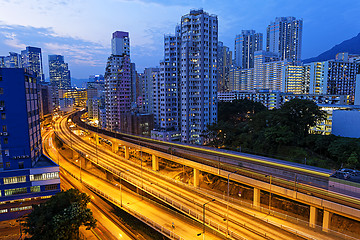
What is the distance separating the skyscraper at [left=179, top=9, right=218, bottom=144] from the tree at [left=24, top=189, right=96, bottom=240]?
58.7 metres

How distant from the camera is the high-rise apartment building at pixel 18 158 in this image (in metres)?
42.6

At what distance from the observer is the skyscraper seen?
86750 mm

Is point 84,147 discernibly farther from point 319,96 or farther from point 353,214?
point 319,96

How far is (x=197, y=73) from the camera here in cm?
8706

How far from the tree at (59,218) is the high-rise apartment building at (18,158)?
1489cm

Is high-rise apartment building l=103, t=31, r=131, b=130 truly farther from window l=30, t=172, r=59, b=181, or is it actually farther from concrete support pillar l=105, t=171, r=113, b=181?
window l=30, t=172, r=59, b=181

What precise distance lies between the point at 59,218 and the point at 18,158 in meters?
21.6

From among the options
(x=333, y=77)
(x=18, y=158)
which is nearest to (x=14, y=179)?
(x=18, y=158)

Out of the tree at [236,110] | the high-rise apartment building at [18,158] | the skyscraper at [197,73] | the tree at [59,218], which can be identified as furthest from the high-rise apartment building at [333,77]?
the tree at [59,218]

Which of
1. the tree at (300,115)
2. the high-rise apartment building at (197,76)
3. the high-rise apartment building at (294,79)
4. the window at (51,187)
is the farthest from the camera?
the high-rise apartment building at (294,79)

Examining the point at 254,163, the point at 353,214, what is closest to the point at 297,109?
the point at 254,163

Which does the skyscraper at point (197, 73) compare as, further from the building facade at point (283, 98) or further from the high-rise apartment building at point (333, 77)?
the high-rise apartment building at point (333, 77)

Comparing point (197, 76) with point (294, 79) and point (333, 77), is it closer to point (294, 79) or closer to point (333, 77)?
point (333, 77)

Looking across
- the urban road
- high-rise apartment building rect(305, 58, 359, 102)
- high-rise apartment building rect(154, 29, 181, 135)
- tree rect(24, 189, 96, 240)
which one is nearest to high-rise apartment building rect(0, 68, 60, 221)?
the urban road
